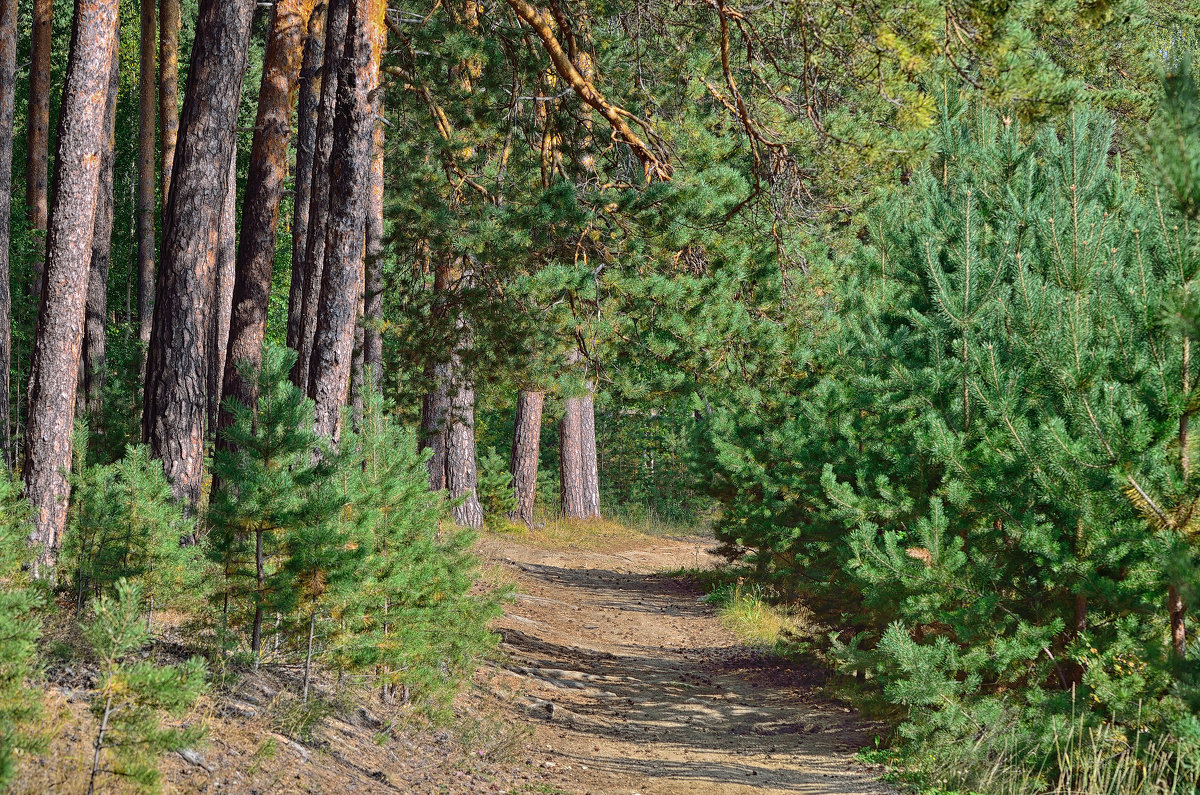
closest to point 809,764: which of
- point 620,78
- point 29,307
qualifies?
point 620,78

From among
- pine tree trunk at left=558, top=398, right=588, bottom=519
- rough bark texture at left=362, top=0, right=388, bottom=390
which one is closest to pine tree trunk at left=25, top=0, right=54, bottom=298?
rough bark texture at left=362, top=0, right=388, bottom=390

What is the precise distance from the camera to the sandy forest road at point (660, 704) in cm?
603

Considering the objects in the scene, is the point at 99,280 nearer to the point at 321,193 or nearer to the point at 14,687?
the point at 321,193

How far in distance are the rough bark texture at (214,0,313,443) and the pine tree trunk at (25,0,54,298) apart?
7.02m

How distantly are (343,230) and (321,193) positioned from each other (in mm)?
812

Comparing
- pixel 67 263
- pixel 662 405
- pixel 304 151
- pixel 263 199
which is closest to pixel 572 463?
pixel 662 405

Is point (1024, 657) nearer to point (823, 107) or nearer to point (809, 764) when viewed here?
point (809, 764)

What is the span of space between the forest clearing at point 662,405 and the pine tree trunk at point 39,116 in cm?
522

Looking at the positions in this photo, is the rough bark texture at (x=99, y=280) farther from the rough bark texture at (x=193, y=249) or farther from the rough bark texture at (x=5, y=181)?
the rough bark texture at (x=193, y=249)

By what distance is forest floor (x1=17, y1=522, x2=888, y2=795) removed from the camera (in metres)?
4.24

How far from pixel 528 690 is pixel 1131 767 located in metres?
4.67

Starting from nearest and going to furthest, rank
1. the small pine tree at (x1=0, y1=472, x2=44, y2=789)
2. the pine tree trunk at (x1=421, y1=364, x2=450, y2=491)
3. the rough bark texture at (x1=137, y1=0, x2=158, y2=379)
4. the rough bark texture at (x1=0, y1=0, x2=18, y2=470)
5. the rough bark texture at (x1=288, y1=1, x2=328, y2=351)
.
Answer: the small pine tree at (x1=0, y1=472, x2=44, y2=789) < the rough bark texture at (x1=0, y1=0, x2=18, y2=470) < the pine tree trunk at (x1=421, y1=364, x2=450, y2=491) < the rough bark texture at (x1=288, y1=1, x2=328, y2=351) < the rough bark texture at (x1=137, y1=0, x2=158, y2=379)

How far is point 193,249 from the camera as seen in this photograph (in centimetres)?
797

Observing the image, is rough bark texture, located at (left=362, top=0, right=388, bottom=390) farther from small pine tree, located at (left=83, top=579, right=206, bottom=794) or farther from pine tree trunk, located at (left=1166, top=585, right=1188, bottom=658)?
pine tree trunk, located at (left=1166, top=585, right=1188, bottom=658)
